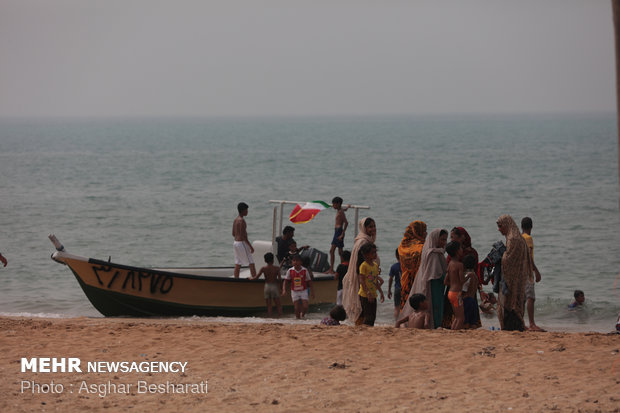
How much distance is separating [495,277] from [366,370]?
8.02 ft

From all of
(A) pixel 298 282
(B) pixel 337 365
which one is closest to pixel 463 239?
(B) pixel 337 365

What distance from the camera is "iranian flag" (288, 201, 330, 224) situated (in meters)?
14.5

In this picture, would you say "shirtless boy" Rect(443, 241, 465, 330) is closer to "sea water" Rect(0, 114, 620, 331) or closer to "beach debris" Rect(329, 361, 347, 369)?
"beach debris" Rect(329, 361, 347, 369)

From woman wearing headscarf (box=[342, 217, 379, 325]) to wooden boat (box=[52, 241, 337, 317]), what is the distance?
370cm

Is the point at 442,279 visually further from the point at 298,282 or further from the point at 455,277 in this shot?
the point at 298,282

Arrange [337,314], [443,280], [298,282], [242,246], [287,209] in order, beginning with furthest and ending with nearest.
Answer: [287,209], [242,246], [298,282], [337,314], [443,280]

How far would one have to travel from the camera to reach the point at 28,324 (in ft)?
37.4

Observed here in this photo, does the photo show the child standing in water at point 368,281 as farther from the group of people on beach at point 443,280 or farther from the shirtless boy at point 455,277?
the shirtless boy at point 455,277

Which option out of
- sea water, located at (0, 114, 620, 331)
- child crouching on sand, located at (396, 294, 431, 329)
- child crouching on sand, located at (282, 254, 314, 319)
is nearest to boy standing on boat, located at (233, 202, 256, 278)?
sea water, located at (0, 114, 620, 331)

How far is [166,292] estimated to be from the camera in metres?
14.1

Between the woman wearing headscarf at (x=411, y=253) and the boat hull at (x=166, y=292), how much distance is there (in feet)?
13.7

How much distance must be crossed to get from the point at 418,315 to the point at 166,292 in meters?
5.32

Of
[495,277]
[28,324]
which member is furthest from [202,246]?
[495,277]

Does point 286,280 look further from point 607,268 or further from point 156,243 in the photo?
point 156,243
